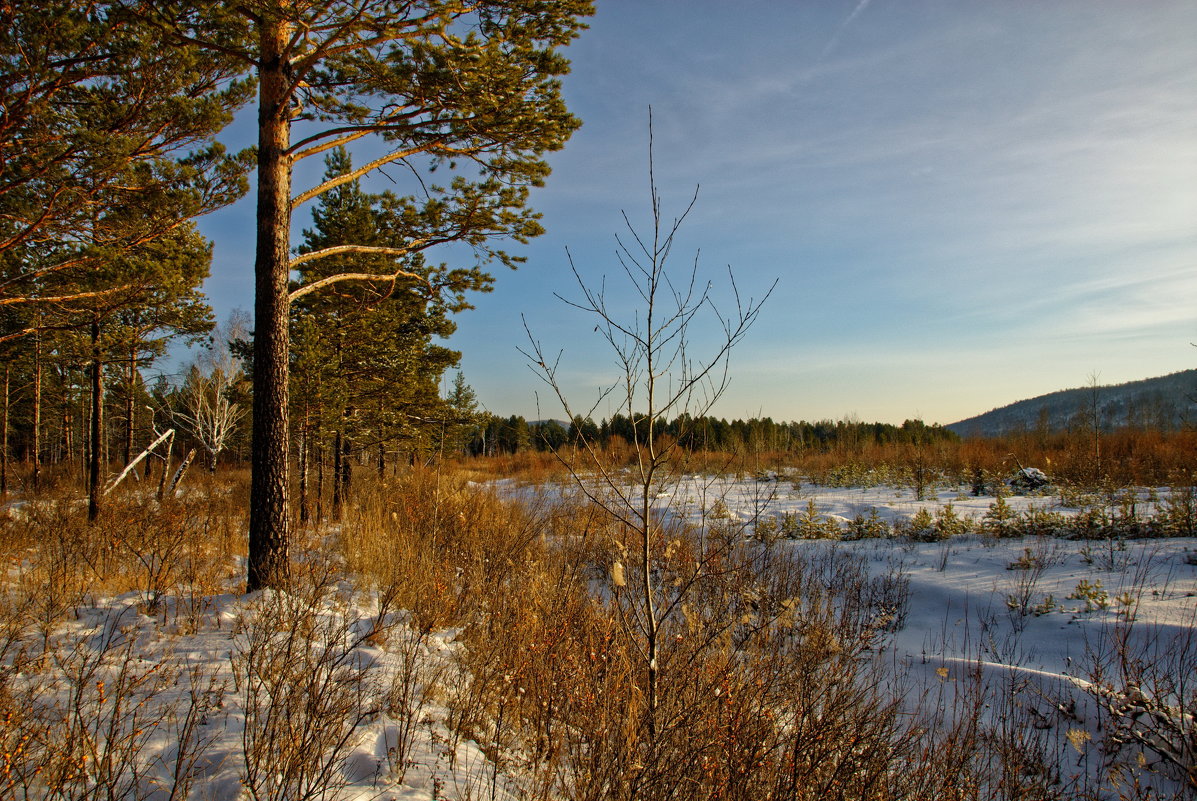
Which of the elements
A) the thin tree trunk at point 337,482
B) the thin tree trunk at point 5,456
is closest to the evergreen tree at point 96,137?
the thin tree trunk at point 337,482

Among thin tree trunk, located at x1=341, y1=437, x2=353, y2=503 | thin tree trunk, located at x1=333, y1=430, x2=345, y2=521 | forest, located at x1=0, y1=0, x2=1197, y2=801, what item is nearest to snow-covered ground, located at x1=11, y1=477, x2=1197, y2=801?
forest, located at x1=0, y1=0, x2=1197, y2=801

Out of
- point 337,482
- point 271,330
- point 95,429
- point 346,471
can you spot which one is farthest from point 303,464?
point 271,330

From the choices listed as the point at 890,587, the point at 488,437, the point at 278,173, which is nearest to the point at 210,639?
the point at 278,173

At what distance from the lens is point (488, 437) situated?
53656 mm

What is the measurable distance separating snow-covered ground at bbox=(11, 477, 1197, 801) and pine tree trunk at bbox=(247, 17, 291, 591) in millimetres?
551

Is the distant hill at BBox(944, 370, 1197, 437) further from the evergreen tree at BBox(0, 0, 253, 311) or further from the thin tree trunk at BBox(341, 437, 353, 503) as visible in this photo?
the evergreen tree at BBox(0, 0, 253, 311)

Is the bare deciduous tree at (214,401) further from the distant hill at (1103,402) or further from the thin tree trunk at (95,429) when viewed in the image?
the distant hill at (1103,402)

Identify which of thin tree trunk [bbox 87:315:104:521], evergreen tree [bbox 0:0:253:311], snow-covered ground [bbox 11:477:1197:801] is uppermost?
evergreen tree [bbox 0:0:253:311]

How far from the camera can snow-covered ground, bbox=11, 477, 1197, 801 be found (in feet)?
7.40

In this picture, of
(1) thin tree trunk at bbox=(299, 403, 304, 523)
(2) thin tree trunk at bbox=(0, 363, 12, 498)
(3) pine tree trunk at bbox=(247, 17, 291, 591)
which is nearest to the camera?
(3) pine tree trunk at bbox=(247, 17, 291, 591)

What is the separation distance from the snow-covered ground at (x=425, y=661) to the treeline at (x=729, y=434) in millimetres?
567

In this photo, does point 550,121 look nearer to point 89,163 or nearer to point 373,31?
point 373,31

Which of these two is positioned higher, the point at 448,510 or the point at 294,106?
the point at 294,106

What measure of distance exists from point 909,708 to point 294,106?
7750 millimetres
